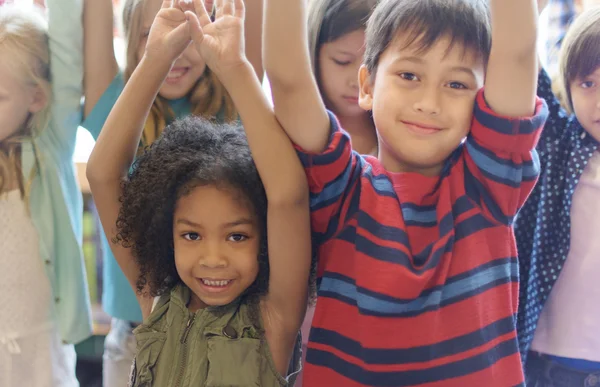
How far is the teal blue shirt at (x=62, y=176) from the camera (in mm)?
1267

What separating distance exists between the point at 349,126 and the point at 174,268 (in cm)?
45

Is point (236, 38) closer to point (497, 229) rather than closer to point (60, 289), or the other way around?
point (497, 229)

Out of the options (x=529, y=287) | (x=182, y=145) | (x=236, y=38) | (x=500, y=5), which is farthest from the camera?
(x=529, y=287)

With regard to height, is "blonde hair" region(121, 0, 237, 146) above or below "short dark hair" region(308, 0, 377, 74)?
below

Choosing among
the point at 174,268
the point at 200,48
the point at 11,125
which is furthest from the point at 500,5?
A: the point at 11,125

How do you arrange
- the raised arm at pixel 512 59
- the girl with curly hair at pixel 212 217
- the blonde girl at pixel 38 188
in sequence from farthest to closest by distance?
the blonde girl at pixel 38 188, the girl with curly hair at pixel 212 217, the raised arm at pixel 512 59

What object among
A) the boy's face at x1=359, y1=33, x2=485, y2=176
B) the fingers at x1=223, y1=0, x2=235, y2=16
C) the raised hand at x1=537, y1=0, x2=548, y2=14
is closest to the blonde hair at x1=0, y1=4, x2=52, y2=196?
the fingers at x1=223, y1=0, x2=235, y2=16

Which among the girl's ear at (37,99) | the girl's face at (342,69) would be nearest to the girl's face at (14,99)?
the girl's ear at (37,99)

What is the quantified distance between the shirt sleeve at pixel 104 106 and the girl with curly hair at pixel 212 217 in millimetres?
252

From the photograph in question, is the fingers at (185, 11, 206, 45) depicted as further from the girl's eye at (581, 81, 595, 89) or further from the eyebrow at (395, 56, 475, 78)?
the girl's eye at (581, 81, 595, 89)

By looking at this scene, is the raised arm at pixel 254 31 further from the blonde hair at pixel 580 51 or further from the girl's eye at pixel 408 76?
the blonde hair at pixel 580 51

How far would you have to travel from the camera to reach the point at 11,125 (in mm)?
1258

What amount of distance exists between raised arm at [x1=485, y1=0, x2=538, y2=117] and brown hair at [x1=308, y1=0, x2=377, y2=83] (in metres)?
0.37

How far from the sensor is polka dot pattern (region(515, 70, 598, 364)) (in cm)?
119
